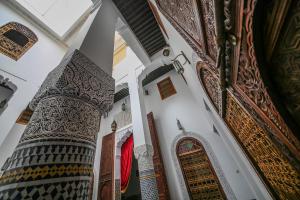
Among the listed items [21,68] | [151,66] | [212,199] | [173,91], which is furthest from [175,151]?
[21,68]

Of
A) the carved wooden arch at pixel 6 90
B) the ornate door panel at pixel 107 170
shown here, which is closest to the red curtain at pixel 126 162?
the ornate door panel at pixel 107 170

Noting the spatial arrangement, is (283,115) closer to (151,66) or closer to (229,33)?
(229,33)

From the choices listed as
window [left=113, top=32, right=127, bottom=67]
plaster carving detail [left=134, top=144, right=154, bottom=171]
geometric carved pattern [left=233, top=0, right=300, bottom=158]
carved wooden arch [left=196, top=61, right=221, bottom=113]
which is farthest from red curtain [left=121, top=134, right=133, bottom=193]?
geometric carved pattern [left=233, top=0, right=300, bottom=158]

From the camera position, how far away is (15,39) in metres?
3.14

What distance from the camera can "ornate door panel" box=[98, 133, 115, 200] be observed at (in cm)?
417

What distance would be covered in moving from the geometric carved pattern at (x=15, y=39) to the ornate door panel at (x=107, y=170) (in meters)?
3.41

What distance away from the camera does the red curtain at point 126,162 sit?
4582 mm

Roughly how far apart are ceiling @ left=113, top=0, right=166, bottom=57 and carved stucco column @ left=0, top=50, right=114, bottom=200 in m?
2.29

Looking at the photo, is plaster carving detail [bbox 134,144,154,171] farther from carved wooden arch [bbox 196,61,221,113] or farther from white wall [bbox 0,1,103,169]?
white wall [bbox 0,1,103,169]

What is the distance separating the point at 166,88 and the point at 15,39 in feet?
13.5

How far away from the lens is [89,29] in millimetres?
1022

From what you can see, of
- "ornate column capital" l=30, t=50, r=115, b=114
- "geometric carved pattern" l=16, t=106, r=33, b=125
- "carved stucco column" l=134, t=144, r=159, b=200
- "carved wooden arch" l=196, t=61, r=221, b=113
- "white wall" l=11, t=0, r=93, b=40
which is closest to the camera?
"ornate column capital" l=30, t=50, r=115, b=114

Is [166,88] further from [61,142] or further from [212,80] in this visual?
[61,142]

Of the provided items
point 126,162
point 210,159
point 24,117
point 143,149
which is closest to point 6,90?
point 24,117
